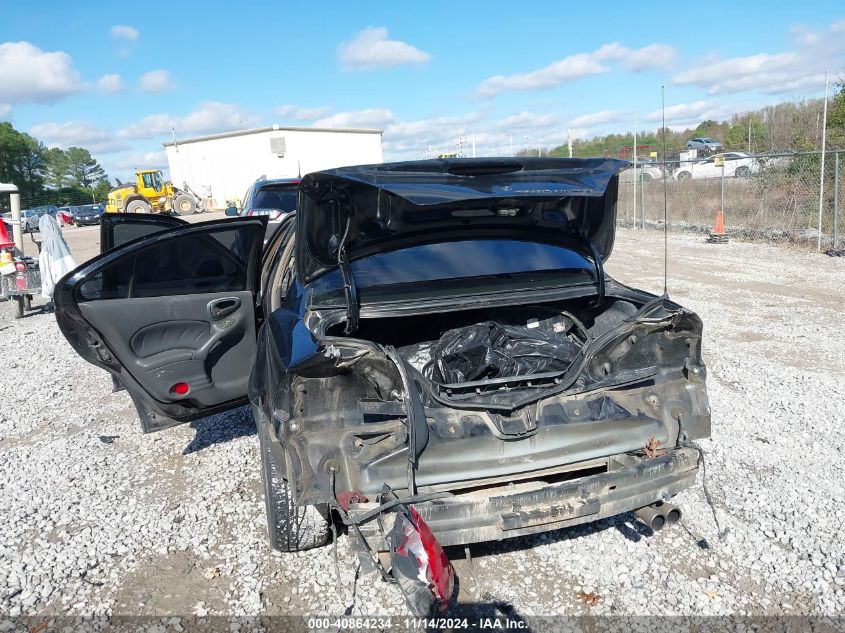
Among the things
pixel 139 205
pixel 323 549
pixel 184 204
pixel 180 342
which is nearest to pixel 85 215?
pixel 139 205

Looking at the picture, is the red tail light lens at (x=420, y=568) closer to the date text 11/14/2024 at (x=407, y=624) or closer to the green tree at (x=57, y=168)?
the date text 11/14/2024 at (x=407, y=624)

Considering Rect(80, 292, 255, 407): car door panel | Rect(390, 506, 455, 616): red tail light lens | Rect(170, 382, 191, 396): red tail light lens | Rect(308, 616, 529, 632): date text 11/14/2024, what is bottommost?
Rect(308, 616, 529, 632): date text 11/14/2024

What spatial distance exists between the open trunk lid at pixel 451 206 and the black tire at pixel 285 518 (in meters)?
1.00

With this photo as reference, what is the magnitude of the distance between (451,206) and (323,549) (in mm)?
1926

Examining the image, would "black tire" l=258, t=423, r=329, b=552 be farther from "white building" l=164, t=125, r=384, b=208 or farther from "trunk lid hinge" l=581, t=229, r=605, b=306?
"white building" l=164, t=125, r=384, b=208

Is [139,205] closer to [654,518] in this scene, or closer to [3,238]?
[3,238]

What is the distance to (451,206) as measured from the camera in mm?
3357

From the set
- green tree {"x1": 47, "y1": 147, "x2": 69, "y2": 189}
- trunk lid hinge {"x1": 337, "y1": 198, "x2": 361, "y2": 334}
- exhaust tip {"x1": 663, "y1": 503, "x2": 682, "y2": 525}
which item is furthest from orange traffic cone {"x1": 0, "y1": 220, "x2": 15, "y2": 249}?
green tree {"x1": 47, "y1": 147, "x2": 69, "y2": 189}

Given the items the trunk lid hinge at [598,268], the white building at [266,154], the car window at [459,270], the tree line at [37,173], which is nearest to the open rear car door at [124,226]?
the car window at [459,270]

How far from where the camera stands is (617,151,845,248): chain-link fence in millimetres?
12992

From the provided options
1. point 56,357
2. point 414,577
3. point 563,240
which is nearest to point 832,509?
point 563,240

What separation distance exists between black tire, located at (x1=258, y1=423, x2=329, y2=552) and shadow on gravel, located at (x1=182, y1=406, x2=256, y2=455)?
177 centimetres

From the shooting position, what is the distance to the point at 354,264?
3475 mm

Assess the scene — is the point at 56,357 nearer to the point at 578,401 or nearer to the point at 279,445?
the point at 279,445
